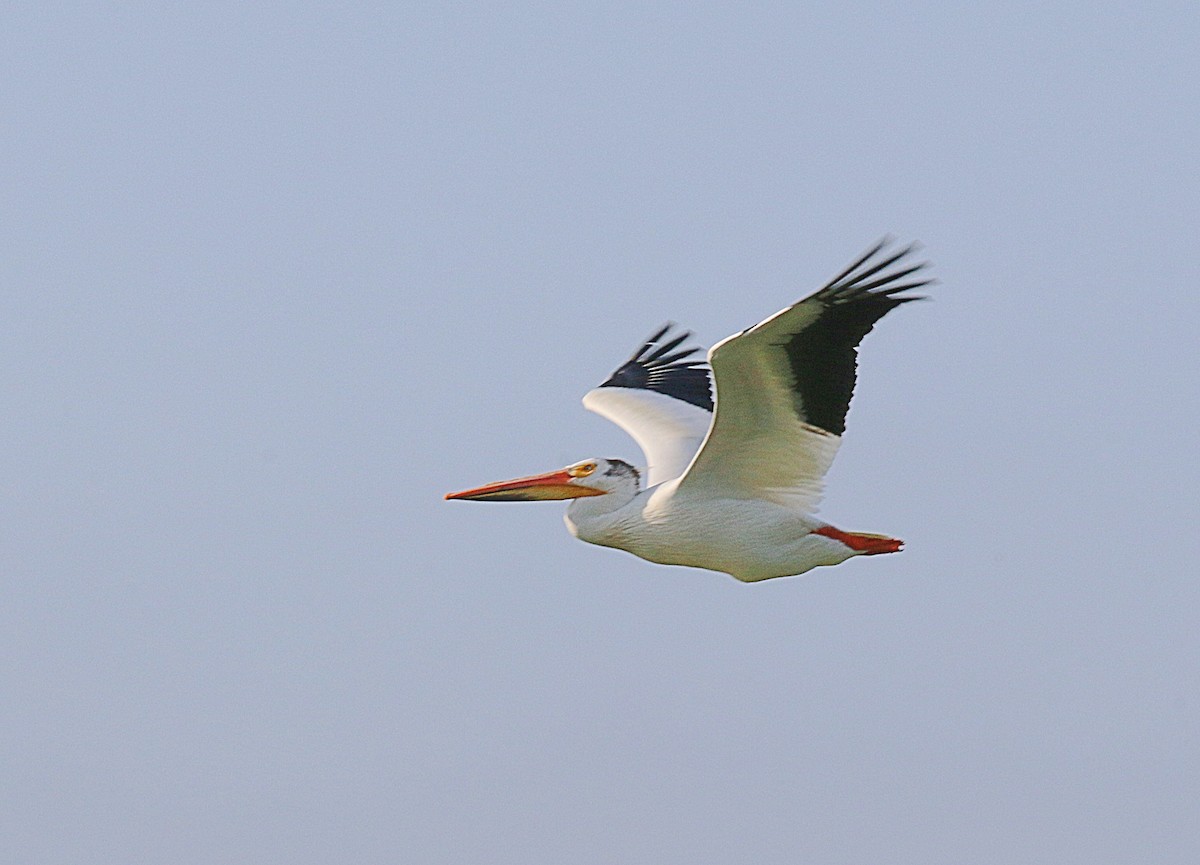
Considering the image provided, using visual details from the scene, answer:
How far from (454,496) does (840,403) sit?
3.06m

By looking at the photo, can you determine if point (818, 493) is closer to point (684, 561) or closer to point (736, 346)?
point (684, 561)

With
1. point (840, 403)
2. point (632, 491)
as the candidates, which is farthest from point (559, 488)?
point (840, 403)

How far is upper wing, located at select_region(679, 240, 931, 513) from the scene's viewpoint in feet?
34.5

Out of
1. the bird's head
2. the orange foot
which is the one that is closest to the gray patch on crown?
the bird's head

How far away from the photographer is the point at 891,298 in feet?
34.6

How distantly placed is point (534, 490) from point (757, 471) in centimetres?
189

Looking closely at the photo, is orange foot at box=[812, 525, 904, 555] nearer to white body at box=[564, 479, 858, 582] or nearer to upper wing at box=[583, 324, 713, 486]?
white body at box=[564, 479, 858, 582]

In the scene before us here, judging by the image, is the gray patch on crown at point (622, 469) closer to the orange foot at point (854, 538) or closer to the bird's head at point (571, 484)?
the bird's head at point (571, 484)

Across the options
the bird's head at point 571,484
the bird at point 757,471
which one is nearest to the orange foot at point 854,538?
the bird at point 757,471

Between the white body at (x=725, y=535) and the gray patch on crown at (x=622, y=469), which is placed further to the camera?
the gray patch on crown at (x=622, y=469)

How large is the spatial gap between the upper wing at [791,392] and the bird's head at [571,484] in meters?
0.78

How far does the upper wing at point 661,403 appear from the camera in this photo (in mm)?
13914

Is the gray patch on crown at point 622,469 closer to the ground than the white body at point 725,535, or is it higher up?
higher up

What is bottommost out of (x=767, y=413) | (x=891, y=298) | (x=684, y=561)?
(x=684, y=561)
